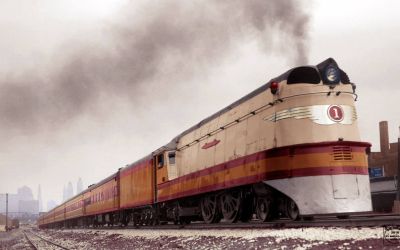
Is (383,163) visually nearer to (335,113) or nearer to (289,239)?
(335,113)

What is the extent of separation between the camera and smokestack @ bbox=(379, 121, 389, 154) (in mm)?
48938

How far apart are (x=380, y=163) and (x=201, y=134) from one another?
3724cm

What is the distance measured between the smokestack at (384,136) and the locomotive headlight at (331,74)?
40.3m

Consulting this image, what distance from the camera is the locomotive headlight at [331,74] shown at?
12.3 m

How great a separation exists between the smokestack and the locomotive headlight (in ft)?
132

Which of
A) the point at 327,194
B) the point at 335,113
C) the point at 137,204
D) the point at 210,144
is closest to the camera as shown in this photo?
the point at 327,194

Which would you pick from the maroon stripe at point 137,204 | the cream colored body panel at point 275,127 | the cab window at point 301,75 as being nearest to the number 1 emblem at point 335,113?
the cream colored body panel at point 275,127

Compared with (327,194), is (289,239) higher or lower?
lower

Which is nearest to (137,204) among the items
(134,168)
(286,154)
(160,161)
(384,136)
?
(134,168)

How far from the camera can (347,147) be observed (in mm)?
11766

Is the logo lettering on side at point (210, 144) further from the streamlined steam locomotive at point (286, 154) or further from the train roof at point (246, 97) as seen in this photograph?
the train roof at point (246, 97)

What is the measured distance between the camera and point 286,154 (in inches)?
464

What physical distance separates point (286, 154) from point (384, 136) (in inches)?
1651

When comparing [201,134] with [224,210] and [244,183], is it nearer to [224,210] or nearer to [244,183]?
[224,210]
